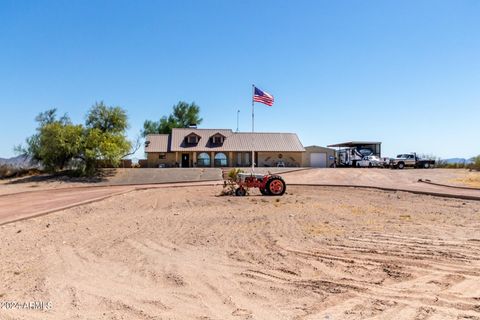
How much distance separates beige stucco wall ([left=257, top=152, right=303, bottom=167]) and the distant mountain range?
26.1m

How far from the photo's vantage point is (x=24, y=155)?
42188 mm

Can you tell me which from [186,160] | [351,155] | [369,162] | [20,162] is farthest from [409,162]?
[20,162]

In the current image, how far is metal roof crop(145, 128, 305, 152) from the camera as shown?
52622 millimetres

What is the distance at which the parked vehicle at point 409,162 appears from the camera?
44.8m

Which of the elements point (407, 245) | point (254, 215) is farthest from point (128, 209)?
point (407, 245)

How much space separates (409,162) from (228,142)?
22.1 metres

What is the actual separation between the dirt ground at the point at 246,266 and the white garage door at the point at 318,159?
41.2 m

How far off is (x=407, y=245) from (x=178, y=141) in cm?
4620

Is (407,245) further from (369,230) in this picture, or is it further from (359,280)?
(359,280)

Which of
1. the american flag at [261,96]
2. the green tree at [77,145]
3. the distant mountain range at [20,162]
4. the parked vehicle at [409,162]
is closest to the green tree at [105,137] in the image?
the green tree at [77,145]

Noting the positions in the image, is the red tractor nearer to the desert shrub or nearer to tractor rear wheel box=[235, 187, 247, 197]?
tractor rear wheel box=[235, 187, 247, 197]

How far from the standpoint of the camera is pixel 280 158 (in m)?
53.8

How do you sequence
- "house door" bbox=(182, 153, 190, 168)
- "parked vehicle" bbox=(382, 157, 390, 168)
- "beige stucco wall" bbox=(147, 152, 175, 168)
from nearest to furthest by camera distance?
"parked vehicle" bbox=(382, 157, 390, 168) < "beige stucco wall" bbox=(147, 152, 175, 168) < "house door" bbox=(182, 153, 190, 168)

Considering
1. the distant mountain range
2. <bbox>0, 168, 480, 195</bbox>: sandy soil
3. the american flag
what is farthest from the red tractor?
the distant mountain range
